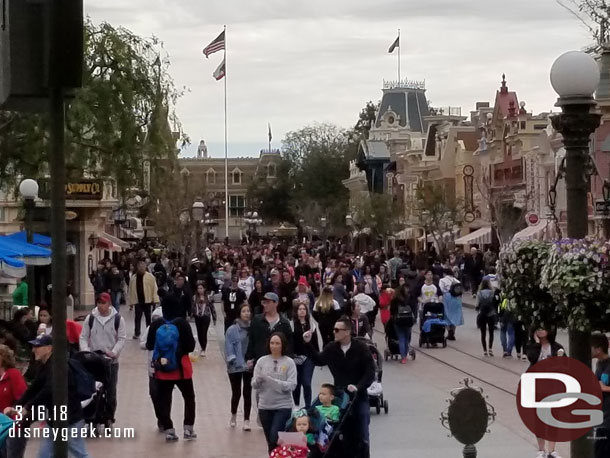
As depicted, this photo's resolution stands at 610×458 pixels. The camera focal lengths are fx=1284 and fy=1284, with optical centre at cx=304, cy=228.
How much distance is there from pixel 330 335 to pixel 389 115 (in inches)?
3268

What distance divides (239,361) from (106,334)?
1.63 meters

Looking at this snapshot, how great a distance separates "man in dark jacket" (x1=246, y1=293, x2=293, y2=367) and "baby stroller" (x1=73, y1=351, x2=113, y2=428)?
64.6 inches

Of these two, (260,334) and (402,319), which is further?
(402,319)

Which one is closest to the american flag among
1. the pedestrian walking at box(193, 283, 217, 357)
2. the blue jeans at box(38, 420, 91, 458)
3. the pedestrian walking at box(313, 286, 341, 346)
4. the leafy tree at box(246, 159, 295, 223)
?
the pedestrian walking at box(193, 283, 217, 357)

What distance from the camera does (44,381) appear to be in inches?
415

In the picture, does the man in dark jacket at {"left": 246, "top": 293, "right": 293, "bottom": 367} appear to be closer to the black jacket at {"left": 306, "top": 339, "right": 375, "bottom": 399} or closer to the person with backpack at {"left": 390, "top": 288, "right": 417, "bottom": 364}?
the black jacket at {"left": 306, "top": 339, "right": 375, "bottom": 399}

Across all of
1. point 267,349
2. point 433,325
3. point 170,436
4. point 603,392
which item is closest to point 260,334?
point 267,349

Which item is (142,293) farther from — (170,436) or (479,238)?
(479,238)

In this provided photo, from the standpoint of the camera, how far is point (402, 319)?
2322 cm

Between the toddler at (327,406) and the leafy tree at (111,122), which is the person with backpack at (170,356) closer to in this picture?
the toddler at (327,406)

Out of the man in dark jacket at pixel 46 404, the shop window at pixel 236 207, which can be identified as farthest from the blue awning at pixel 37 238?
the shop window at pixel 236 207

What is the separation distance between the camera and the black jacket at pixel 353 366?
1245cm

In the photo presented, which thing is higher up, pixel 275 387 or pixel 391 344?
pixel 275 387

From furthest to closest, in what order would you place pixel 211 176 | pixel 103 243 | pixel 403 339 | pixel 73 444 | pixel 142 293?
pixel 211 176 < pixel 103 243 < pixel 142 293 < pixel 403 339 < pixel 73 444
